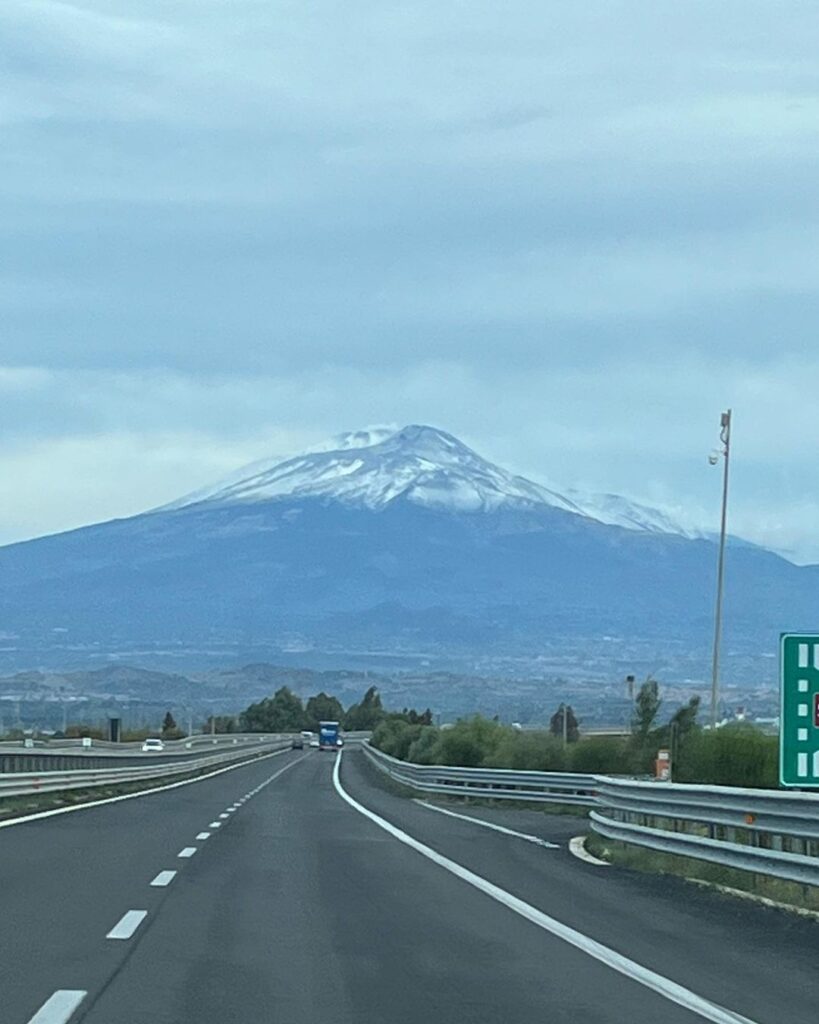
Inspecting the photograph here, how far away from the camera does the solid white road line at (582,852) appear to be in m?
23.1

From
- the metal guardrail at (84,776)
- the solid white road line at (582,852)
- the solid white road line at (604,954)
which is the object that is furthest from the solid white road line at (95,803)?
the solid white road line at (604,954)

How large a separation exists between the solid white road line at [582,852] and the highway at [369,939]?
34 cm

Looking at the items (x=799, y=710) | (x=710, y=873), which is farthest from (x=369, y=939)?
(x=710, y=873)

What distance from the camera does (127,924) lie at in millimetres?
13852

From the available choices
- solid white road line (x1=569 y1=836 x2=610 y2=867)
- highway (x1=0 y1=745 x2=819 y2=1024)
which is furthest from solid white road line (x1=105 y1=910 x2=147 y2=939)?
solid white road line (x1=569 y1=836 x2=610 y2=867)

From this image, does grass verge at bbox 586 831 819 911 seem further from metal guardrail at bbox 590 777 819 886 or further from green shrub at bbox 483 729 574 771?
Result: green shrub at bbox 483 729 574 771

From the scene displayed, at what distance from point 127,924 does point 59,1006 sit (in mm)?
3782

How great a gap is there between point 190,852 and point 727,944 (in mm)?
9192

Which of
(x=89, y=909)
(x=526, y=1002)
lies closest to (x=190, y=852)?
(x=89, y=909)

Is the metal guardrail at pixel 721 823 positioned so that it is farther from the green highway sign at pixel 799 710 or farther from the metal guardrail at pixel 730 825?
the green highway sign at pixel 799 710

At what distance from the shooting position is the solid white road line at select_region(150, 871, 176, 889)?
1728cm

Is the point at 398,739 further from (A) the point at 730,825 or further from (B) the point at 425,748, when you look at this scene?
(A) the point at 730,825

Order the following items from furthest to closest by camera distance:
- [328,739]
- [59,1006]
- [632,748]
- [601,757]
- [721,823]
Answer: [328,739] → [632,748] → [601,757] → [721,823] → [59,1006]

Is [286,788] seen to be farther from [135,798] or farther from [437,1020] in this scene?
[437,1020]
